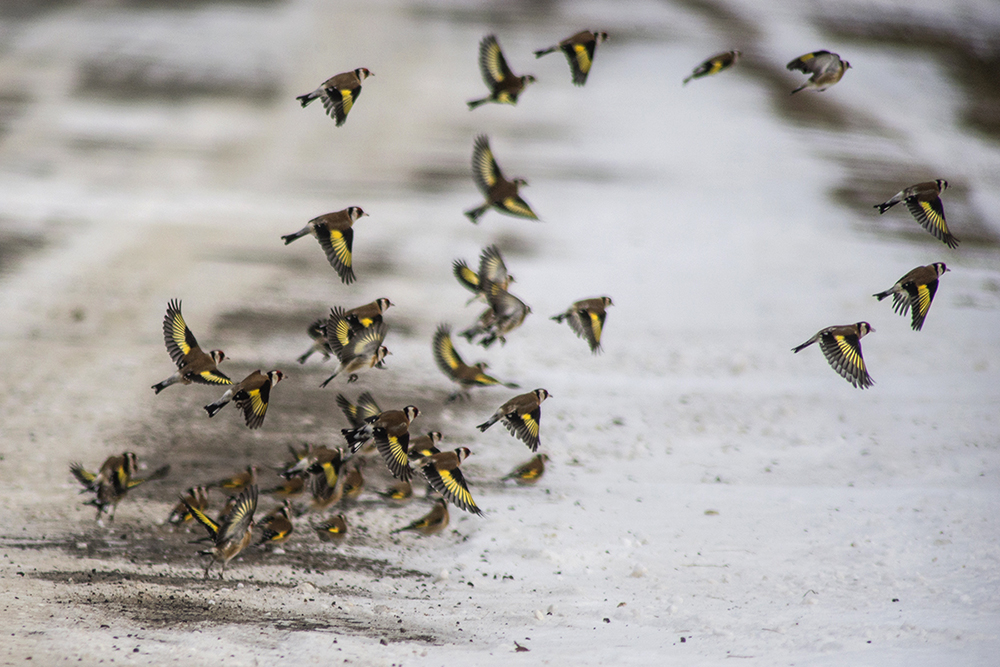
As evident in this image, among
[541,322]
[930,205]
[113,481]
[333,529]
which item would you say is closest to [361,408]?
[333,529]

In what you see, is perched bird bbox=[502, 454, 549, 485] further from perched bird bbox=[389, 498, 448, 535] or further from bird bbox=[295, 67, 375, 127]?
bird bbox=[295, 67, 375, 127]

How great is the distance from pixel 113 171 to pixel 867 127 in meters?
11.8

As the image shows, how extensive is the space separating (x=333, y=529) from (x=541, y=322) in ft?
15.0

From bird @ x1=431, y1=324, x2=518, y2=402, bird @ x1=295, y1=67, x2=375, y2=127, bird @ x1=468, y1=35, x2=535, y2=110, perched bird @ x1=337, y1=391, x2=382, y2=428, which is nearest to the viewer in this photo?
bird @ x1=295, y1=67, x2=375, y2=127

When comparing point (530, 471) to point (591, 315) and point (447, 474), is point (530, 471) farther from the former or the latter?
point (447, 474)

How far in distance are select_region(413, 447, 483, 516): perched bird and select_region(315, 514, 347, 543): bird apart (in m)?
1.11

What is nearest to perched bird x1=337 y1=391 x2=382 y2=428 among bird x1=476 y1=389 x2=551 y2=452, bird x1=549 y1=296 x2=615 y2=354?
bird x1=476 y1=389 x2=551 y2=452

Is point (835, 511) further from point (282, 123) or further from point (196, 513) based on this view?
point (282, 123)

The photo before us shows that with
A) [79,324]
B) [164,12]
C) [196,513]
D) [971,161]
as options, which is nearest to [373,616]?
[196,513]

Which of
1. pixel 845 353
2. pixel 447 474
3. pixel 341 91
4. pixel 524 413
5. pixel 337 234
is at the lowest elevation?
pixel 447 474

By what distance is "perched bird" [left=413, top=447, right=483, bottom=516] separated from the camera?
504 centimetres

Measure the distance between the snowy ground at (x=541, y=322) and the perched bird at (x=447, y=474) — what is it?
0.75 m

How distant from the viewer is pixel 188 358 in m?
4.98

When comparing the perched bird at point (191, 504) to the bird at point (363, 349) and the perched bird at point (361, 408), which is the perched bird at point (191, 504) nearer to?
the perched bird at point (361, 408)
